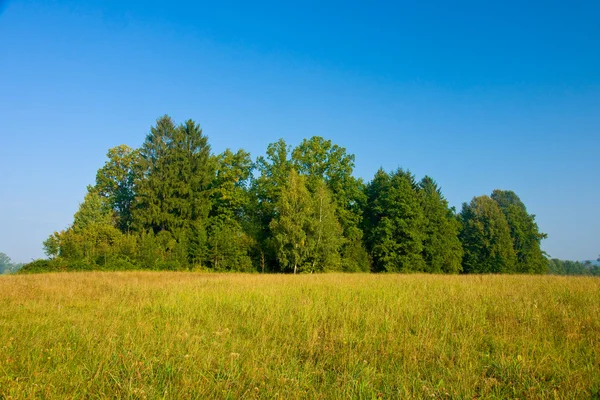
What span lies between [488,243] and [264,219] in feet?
97.8

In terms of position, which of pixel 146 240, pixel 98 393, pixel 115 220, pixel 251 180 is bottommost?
pixel 98 393

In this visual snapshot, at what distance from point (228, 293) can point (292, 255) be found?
20.9m

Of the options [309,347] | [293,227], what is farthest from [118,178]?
[309,347]

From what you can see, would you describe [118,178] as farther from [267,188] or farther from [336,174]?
[336,174]

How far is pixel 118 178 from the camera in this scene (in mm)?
46969

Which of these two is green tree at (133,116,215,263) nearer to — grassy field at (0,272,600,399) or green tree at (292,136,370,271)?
green tree at (292,136,370,271)

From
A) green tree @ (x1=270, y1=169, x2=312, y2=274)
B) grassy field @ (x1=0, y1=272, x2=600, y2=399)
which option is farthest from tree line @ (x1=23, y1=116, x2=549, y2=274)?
grassy field @ (x1=0, y1=272, x2=600, y2=399)

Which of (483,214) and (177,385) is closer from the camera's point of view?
(177,385)

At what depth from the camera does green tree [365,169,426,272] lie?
36.2 m

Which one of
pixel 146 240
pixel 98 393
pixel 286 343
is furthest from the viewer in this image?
pixel 146 240

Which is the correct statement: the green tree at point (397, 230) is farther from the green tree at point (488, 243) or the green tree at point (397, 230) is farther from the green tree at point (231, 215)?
the green tree at point (231, 215)

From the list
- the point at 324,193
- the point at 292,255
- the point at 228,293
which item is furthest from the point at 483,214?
the point at 228,293

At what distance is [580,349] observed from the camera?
529 cm

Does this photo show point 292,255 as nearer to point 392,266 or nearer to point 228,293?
point 392,266
